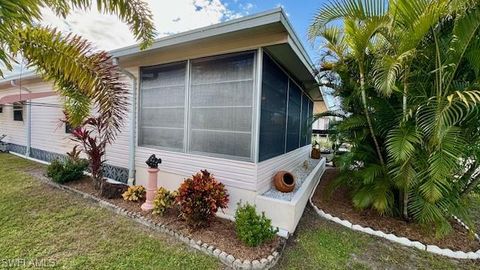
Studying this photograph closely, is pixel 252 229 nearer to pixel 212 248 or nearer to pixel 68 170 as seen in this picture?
pixel 212 248

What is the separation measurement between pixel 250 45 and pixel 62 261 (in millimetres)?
4546

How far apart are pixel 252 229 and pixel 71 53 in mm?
3732

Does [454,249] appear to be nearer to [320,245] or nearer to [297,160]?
[320,245]

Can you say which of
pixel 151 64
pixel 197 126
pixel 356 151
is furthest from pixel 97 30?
pixel 356 151

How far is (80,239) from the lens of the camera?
154 inches

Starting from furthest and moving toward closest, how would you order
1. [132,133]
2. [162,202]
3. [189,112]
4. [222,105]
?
[132,133] < [189,112] < [222,105] < [162,202]

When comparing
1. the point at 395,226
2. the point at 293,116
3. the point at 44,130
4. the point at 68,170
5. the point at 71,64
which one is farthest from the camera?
the point at 44,130

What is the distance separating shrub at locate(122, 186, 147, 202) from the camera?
17.8 feet

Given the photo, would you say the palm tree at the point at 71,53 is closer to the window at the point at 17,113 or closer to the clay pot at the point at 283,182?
the clay pot at the point at 283,182

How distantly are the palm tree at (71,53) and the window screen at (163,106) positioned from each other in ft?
4.47

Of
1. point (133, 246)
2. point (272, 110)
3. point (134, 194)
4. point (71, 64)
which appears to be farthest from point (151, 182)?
point (272, 110)

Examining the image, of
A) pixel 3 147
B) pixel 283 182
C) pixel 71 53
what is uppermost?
pixel 71 53

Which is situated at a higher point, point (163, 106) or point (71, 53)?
point (71, 53)

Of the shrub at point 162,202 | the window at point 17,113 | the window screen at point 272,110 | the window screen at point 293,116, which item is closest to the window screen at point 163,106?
the shrub at point 162,202
